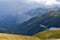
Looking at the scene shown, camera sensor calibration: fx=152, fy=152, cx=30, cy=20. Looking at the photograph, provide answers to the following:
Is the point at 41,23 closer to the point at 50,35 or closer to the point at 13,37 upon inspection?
the point at 50,35

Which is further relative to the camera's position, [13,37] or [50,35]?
[50,35]

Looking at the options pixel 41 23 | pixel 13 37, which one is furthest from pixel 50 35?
pixel 13 37

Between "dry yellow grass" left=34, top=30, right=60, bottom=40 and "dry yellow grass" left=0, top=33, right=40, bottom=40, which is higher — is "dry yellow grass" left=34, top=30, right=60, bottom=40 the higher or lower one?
the higher one

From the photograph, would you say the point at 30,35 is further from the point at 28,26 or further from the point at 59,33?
the point at 59,33

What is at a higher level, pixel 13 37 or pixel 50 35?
pixel 50 35

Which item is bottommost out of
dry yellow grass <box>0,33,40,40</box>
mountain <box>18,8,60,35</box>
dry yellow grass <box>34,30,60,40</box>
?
dry yellow grass <box>0,33,40,40</box>

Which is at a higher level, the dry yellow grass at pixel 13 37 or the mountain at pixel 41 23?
the mountain at pixel 41 23

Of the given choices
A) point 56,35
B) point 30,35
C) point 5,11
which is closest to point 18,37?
point 30,35

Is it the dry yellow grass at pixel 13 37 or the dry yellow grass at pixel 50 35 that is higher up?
the dry yellow grass at pixel 50 35

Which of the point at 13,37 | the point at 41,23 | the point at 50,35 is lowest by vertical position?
the point at 13,37

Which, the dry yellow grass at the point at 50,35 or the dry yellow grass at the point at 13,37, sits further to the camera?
the dry yellow grass at the point at 50,35

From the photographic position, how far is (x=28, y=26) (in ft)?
12.1

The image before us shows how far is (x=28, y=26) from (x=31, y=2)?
591 mm

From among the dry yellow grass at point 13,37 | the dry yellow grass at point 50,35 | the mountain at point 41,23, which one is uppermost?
the mountain at point 41,23
